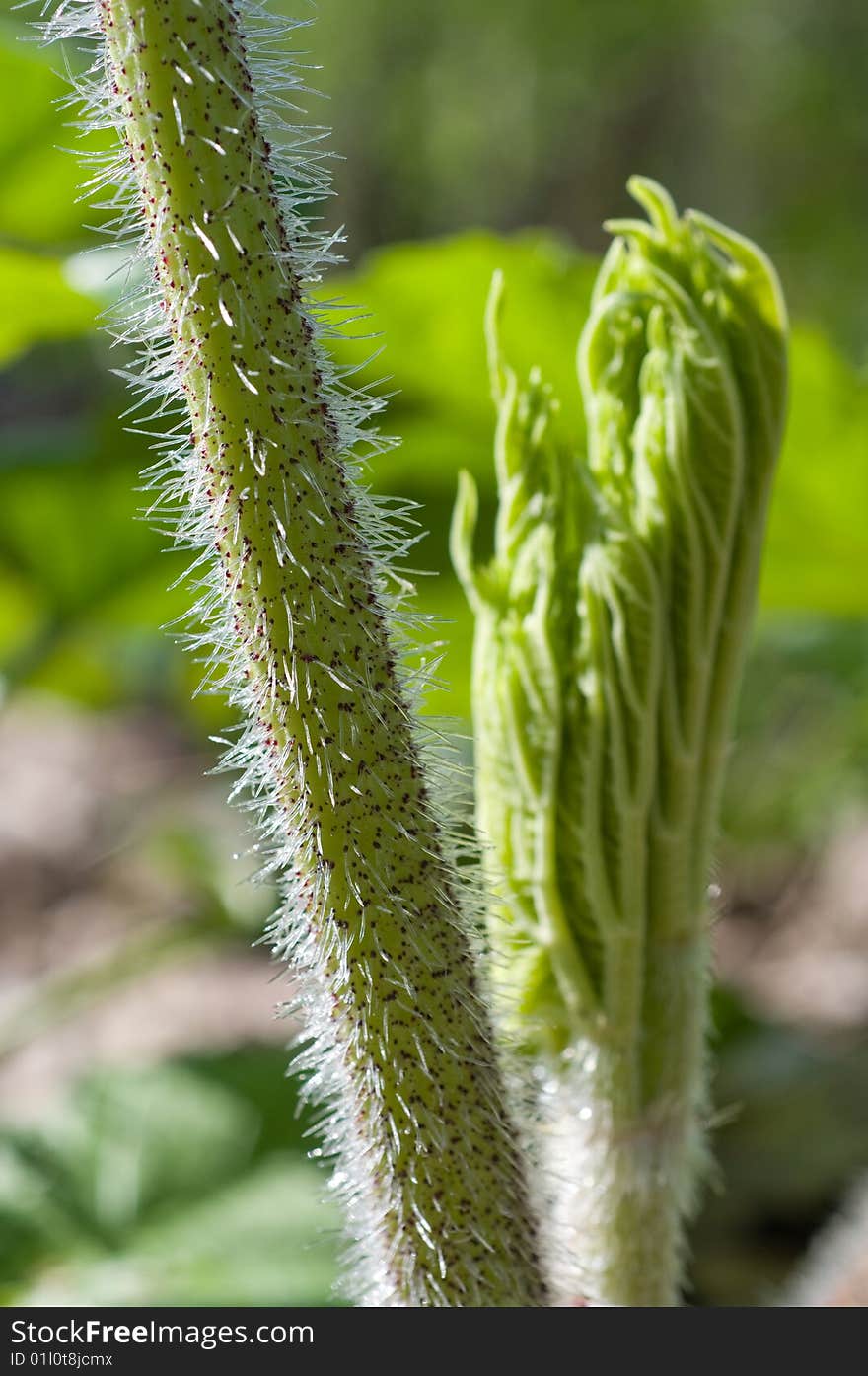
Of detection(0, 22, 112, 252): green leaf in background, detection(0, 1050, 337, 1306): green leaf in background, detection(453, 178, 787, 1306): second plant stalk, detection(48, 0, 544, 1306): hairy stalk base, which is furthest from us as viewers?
detection(0, 22, 112, 252): green leaf in background

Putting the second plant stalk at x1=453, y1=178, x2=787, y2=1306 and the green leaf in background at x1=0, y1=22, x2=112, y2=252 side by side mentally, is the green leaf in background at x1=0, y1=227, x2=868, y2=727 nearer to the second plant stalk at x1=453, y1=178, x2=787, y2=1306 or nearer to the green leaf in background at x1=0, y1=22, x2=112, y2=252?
the green leaf in background at x1=0, y1=22, x2=112, y2=252

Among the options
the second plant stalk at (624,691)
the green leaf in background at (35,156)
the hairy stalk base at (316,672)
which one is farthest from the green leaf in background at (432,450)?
the hairy stalk base at (316,672)

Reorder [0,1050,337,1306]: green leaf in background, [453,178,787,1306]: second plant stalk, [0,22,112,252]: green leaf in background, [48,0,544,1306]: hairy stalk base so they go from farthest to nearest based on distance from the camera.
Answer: [0,22,112,252]: green leaf in background, [0,1050,337,1306]: green leaf in background, [453,178,787,1306]: second plant stalk, [48,0,544,1306]: hairy stalk base

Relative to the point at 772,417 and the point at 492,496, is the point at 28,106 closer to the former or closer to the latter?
the point at 492,496

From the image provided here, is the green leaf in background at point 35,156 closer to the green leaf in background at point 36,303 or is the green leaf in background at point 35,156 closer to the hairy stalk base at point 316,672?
the green leaf in background at point 36,303

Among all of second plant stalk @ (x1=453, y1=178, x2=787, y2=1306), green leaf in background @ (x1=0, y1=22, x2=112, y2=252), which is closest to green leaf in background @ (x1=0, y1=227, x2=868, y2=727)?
green leaf in background @ (x1=0, y1=22, x2=112, y2=252)

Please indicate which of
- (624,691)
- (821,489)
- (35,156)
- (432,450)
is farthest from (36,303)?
(624,691)

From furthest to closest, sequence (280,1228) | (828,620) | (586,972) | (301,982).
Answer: (828,620) → (280,1228) → (586,972) → (301,982)

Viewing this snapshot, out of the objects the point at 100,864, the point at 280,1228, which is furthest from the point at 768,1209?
the point at 100,864
